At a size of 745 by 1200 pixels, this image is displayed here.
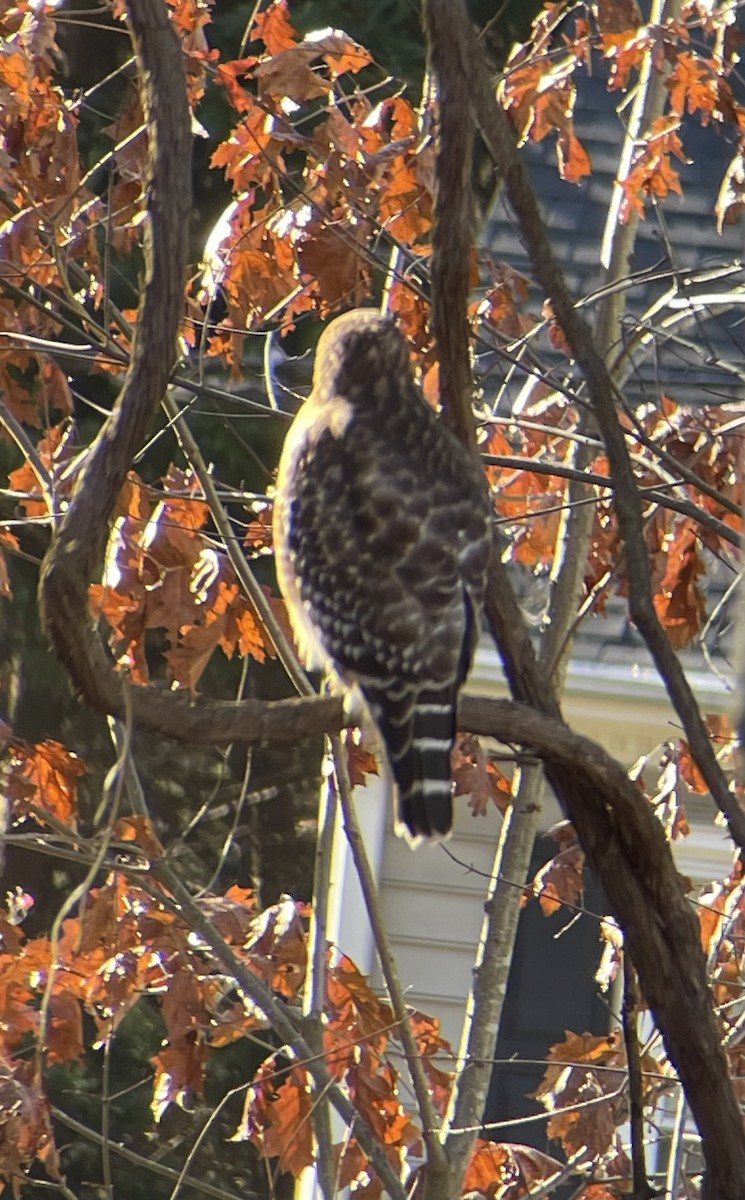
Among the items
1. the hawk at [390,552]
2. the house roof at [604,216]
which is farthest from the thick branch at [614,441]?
the house roof at [604,216]

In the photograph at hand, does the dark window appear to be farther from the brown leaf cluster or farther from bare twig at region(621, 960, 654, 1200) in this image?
bare twig at region(621, 960, 654, 1200)

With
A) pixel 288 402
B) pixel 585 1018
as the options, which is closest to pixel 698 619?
pixel 288 402

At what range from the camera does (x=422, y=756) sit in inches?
126

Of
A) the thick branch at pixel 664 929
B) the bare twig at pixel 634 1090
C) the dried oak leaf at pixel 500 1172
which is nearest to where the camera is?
the thick branch at pixel 664 929

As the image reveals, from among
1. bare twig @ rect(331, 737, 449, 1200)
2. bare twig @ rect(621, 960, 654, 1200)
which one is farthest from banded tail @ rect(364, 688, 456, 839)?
bare twig @ rect(621, 960, 654, 1200)

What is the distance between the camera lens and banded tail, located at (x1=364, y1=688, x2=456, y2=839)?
125 inches

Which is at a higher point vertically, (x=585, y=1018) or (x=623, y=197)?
(x=623, y=197)

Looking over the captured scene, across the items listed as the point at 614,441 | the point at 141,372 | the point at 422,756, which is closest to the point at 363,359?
the point at 422,756

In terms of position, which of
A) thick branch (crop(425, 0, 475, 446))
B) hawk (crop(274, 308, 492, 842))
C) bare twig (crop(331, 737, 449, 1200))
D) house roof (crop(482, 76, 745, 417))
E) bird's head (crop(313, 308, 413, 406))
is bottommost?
bare twig (crop(331, 737, 449, 1200))

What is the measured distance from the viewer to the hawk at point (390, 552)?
10.7ft

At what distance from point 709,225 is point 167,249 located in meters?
4.28

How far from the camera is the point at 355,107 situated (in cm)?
419

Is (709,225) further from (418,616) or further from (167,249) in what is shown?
(167,249)

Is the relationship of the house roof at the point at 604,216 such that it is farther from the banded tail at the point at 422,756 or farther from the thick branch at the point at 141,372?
the thick branch at the point at 141,372
